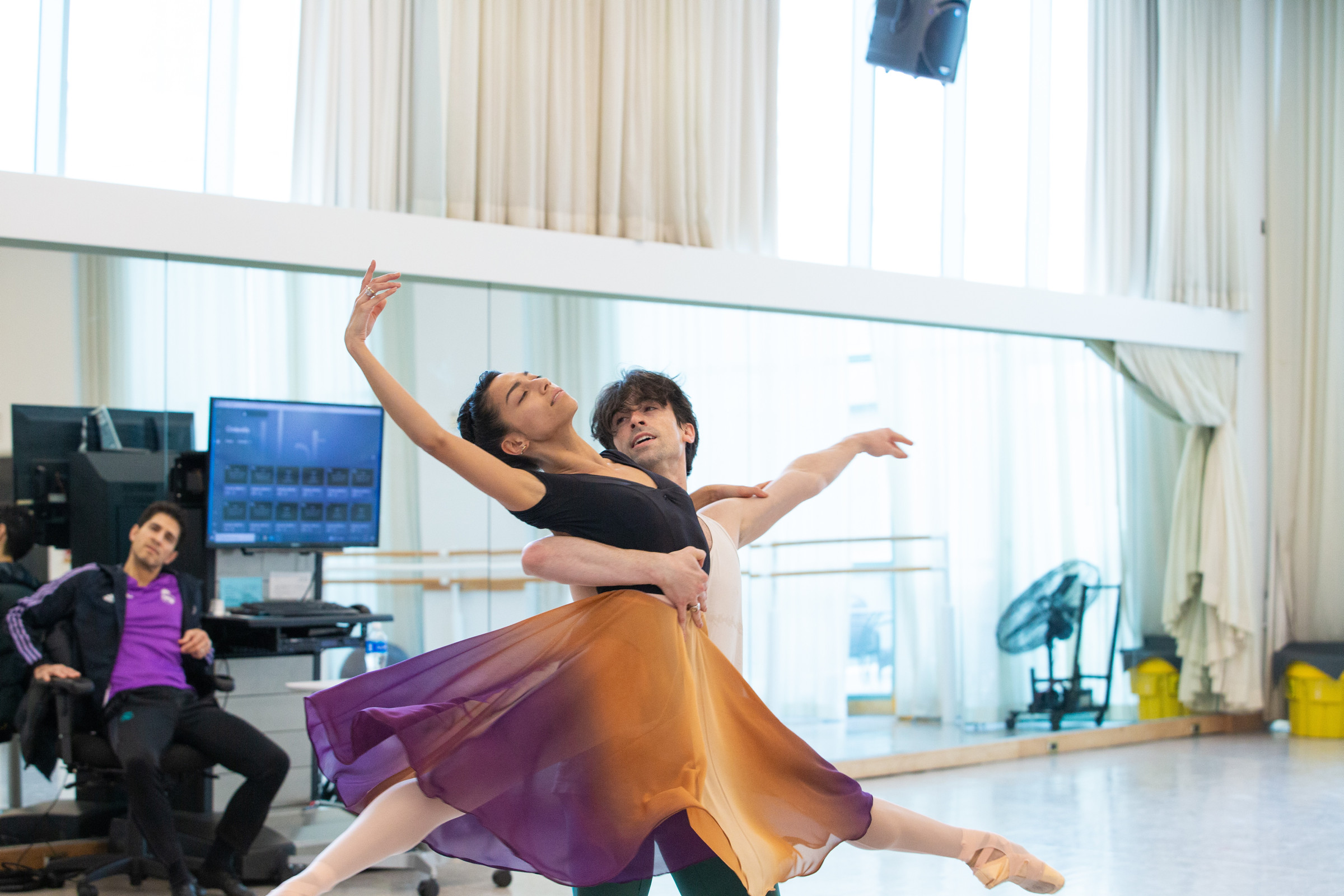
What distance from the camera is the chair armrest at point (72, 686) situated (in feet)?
12.4

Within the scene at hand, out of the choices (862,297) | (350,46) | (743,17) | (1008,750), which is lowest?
(1008,750)

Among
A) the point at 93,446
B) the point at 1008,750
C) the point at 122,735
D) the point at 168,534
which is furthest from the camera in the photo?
the point at 1008,750

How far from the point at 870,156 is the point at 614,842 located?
5.52m

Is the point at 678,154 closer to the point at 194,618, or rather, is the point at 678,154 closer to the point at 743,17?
the point at 743,17

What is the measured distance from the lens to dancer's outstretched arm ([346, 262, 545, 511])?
1.76 m

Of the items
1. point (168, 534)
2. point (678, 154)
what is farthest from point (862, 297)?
point (168, 534)

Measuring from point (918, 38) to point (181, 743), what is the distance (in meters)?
4.75

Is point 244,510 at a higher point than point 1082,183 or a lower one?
lower

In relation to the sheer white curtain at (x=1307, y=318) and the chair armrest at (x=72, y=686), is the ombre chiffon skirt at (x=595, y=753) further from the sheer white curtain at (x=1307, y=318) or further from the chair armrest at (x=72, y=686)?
the sheer white curtain at (x=1307, y=318)

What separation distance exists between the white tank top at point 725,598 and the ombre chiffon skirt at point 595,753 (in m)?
0.13

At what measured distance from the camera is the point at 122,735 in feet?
12.4

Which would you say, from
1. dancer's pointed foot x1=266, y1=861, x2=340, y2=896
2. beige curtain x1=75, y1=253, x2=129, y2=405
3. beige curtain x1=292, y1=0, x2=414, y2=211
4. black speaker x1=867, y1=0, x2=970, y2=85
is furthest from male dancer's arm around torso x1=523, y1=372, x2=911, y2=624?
black speaker x1=867, y1=0, x2=970, y2=85

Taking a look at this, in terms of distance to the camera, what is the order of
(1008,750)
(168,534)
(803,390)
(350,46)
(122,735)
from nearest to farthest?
1. (122,735)
2. (168,534)
3. (350,46)
4. (803,390)
5. (1008,750)

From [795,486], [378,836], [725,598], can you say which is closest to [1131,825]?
[795,486]
